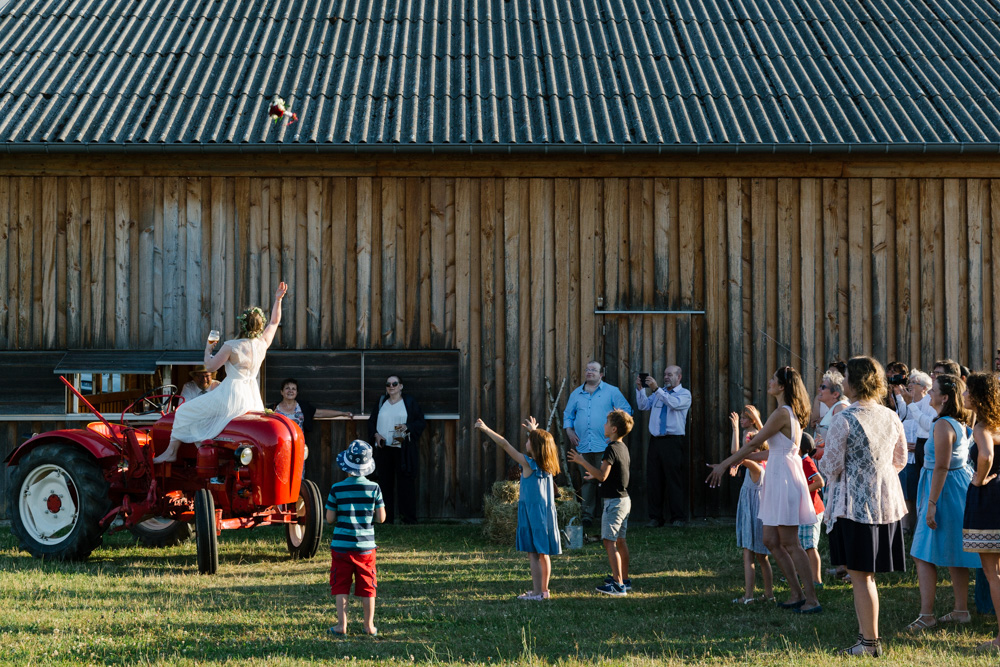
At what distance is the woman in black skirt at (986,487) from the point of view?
5785 millimetres

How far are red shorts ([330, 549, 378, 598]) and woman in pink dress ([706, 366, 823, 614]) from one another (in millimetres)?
2295

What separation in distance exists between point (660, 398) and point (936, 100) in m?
5.11

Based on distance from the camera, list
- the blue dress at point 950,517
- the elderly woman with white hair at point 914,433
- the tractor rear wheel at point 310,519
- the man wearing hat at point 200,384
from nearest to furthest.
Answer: the blue dress at point 950,517, the tractor rear wheel at point 310,519, the man wearing hat at point 200,384, the elderly woman with white hair at point 914,433

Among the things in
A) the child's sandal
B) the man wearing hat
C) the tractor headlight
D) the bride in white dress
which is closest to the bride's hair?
the bride in white dress

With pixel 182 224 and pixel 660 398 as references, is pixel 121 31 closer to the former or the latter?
pixel 182 224

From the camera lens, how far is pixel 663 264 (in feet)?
37.7

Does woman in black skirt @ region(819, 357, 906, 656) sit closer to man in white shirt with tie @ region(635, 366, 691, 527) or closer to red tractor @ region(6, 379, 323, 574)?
red tractor @ region(6, 379, 323, 574)

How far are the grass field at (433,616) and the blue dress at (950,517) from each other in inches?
17.0

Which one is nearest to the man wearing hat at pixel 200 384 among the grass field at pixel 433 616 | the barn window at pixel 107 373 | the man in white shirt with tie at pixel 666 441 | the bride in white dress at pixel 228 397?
the bride in white dress at pixel 228 397

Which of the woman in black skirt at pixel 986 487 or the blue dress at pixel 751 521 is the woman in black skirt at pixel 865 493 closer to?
the woman in black skirt at pixel 986 487

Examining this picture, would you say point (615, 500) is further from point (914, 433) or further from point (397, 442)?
point (397, 442)

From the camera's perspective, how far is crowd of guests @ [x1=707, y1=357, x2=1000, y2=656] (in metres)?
5.57

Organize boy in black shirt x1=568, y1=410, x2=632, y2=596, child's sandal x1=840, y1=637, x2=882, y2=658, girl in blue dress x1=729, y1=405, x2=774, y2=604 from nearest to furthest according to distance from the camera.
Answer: child's sandal x1=840, y1=637, x2=882, y2=658 < girl in blue dress x1=729, y1=405, x2=774, y2=604 < boy in black shirt x1=568, y1=410, x2=632, y2=596

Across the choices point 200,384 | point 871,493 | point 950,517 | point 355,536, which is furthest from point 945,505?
point 200,384
